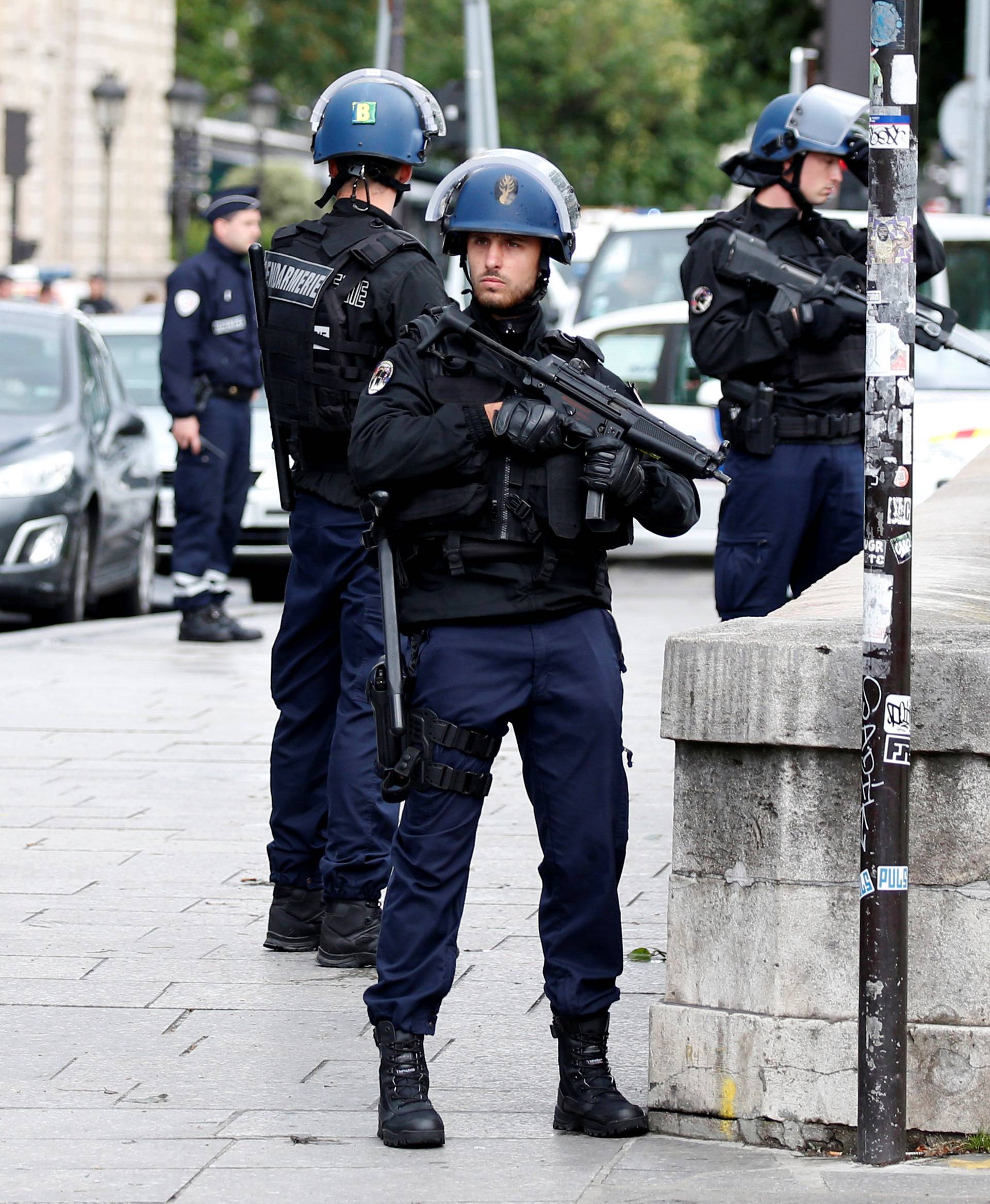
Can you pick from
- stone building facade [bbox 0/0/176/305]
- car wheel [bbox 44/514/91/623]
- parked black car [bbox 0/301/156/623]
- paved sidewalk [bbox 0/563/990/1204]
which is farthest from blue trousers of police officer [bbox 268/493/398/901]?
stone building facade [bbox 0/0/176/305]

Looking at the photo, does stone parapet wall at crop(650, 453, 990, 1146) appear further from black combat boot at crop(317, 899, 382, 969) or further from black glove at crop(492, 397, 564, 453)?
black combat boot at crop(317, 899, 382, 969)

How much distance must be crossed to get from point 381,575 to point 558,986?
0.82m

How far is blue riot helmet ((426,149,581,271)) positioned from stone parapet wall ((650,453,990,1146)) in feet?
2.57

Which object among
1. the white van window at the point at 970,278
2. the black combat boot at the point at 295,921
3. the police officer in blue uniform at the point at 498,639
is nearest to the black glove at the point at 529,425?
the police officer in blue uniform at the point at 498,639

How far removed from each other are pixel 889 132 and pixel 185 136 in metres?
28.1

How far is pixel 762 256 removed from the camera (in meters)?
6.85

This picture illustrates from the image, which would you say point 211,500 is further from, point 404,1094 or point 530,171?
point 404,1094

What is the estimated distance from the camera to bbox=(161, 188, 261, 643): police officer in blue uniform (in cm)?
1061

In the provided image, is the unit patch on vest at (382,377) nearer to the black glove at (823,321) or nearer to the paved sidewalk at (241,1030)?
the paved sidewalk at (241,1030)

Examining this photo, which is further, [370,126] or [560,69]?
[560,69]

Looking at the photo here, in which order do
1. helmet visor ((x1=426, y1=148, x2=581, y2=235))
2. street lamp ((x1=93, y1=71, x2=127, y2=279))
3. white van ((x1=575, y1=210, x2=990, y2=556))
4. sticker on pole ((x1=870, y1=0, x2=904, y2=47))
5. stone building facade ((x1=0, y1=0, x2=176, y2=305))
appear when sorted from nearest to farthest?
1. sticker on pole ((x1=870, y1=0, x2=904, y2=47))
2. helmet visor ((x1=426, y1=148, x2=581, y2=235))
3. white van ((x1=575, y1=210, x2=990, y2=556))
4. street lamp ((x1=93, y1=71, x2=127, y2=279))
5. stone building facade ((x1=0, y1=0, x2=176, y2=305))

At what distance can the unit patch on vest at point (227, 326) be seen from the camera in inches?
420

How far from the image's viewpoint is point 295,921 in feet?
18.3

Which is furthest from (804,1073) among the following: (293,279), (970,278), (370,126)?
(970,278)
